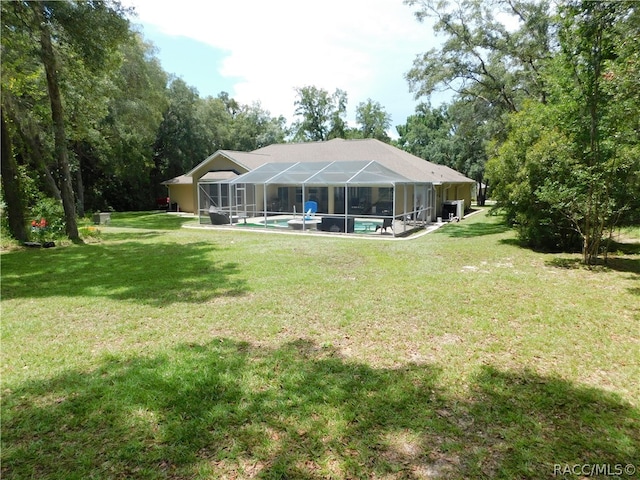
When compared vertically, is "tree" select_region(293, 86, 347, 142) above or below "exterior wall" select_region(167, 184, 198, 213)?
above

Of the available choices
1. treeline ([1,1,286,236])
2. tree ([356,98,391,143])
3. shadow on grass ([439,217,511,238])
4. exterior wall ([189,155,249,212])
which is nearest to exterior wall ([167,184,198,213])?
treeline ([1,1,286,236])

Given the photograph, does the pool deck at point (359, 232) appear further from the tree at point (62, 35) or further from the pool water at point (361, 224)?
the tree at point (62, 35)

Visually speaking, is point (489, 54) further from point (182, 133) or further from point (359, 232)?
point (182, 133)

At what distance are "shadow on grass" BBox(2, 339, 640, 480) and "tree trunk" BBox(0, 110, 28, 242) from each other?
1056cm

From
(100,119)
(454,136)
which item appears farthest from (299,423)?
(454,136)

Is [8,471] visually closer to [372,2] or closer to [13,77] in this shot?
[13,77]

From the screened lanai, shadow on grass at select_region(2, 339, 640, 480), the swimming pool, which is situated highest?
the screened lanai

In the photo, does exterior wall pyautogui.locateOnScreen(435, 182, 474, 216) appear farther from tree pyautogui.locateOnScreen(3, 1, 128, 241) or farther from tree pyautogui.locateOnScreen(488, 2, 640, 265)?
tree pyautogui.locateOnScreen(3, 1, 128, 241)

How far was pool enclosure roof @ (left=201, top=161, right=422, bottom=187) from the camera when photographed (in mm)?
15812

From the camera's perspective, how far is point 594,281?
7.55 m

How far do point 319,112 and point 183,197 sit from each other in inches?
764

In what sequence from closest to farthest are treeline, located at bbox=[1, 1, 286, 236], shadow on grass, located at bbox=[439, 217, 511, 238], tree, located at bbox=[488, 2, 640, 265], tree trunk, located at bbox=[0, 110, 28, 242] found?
1. tree, located at bbox=[488, 2, 640, 265]
2. treeline, located at bbox=[1, 1, 286, 236]
3. tree trunk, located at bbox=[0, 110, 28, 242]
4. shadow on grass, located at bbox=[439, 217, 511, 238]

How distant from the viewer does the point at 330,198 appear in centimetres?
2166

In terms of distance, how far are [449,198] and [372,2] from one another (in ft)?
55.6
